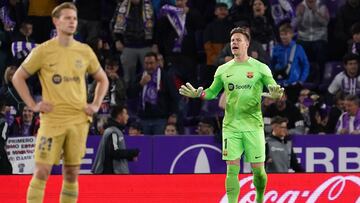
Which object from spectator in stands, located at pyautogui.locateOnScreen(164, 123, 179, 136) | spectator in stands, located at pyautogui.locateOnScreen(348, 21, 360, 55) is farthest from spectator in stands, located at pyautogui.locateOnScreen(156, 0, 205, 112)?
spectator in stands, located at pyautogui.locateOnScreen(348, 21, 360, 55)

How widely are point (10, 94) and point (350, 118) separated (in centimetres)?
598

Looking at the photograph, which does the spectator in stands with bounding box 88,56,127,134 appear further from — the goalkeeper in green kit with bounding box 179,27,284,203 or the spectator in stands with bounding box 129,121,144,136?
the goalkeeper in green kit with bounding box 179,27,284,203

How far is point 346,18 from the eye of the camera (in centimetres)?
2208

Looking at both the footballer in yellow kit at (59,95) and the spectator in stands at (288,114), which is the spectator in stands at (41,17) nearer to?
the spectator in stands at (288,114)

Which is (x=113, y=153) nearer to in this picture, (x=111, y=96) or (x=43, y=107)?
(x=111, y=96)

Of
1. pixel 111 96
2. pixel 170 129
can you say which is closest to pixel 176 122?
pixel 170 129

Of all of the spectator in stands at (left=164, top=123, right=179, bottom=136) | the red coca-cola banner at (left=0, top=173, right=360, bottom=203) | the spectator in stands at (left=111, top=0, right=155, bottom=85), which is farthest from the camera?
the spectator in stands at (left=111, top=0, right=155, bottom=85)

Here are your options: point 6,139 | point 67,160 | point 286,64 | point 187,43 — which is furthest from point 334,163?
point 67,160

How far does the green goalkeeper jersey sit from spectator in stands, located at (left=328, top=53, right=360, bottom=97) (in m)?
6.05

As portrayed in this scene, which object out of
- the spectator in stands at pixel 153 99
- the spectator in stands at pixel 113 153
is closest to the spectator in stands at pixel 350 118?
the spectator in stands at pixel 153 99

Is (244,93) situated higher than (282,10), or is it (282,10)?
(282,10)

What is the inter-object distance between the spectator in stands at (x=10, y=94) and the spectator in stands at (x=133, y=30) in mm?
2163

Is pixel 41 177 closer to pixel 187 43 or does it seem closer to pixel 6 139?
pixel 6 139

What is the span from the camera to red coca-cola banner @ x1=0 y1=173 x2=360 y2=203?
629 inches
